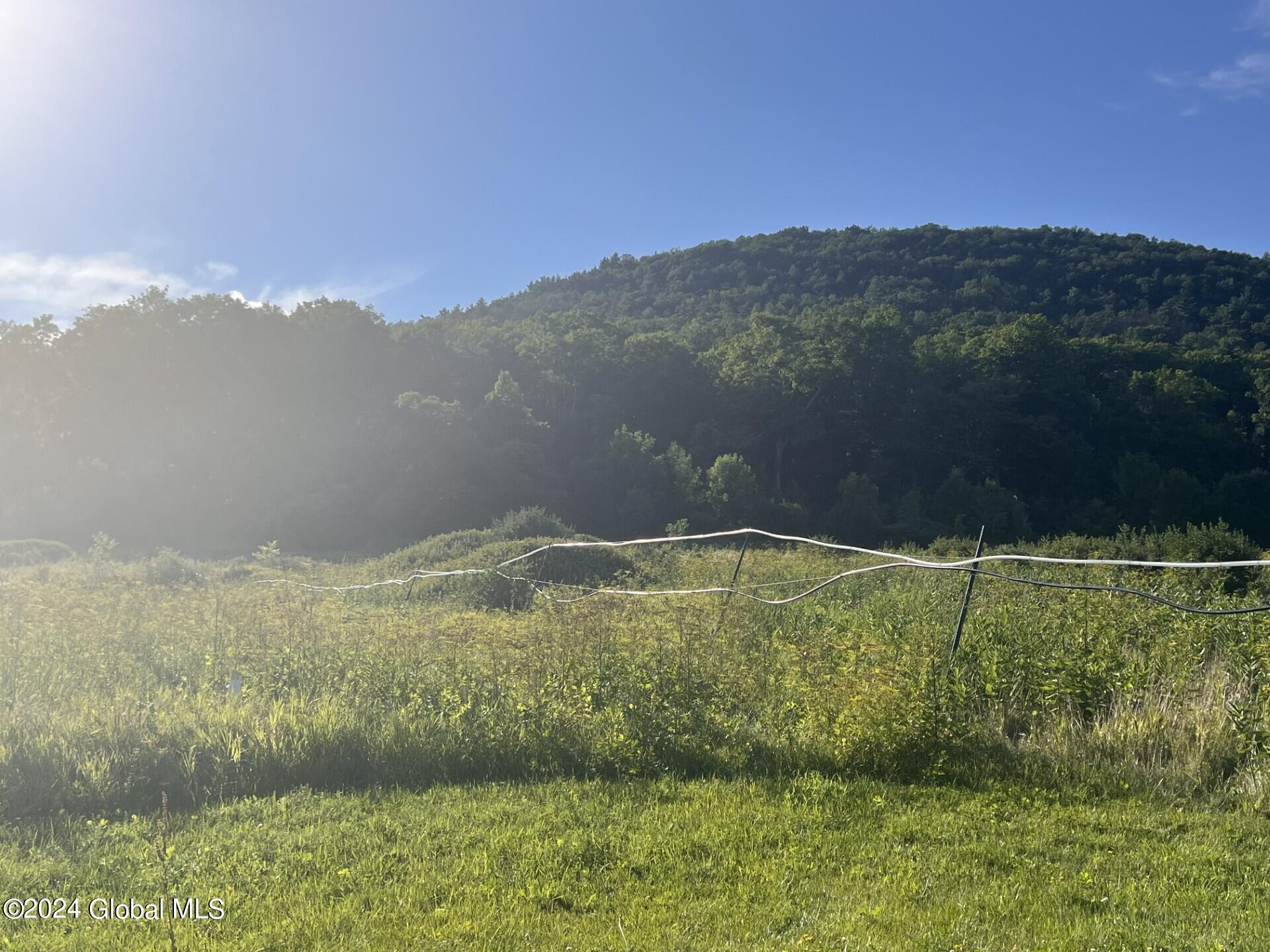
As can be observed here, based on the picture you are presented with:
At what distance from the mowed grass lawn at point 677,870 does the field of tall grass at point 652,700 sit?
39 centimetres

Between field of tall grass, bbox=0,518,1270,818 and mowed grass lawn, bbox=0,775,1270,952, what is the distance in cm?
39

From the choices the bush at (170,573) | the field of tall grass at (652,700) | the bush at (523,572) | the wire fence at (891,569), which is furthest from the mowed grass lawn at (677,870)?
the bush at (170,573)

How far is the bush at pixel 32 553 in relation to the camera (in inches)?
1043

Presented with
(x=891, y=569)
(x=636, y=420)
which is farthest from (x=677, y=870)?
(x=636, y=420)

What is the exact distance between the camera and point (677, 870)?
171 inches

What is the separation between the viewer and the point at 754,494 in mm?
52438

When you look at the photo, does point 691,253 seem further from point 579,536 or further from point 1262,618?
point 1262,618

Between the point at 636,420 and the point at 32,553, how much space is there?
1590 inches

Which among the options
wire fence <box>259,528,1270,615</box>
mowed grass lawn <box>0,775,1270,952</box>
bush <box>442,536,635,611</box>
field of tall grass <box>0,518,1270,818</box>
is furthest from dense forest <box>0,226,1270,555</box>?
mowed grass lawn <box>0,775,1270,952</box>

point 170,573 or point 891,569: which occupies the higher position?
point 891,569

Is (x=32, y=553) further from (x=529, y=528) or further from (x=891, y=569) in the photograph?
(x=891, y=569)

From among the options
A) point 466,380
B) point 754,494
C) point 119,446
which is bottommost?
point 754,494

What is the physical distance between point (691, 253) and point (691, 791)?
113861 millimetres

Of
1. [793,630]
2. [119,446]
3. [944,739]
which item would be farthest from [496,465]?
[944,739]
